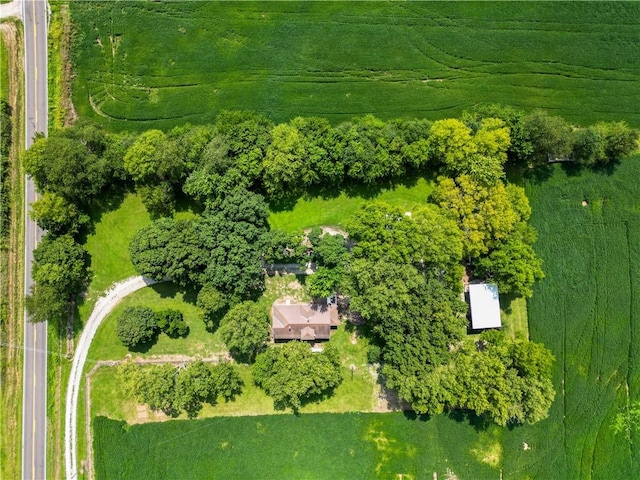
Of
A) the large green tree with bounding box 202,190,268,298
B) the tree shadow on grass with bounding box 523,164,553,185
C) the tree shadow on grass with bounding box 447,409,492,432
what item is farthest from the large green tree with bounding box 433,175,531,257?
the large green tree with bounding box 202,190,268,298

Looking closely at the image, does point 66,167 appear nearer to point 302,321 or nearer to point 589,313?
point 302,321

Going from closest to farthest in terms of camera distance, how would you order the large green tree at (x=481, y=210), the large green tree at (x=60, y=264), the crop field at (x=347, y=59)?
the large green tree at (x=481, y=210), the large green tree at (x=60, y=264), the crop field at (x=347, y=59)

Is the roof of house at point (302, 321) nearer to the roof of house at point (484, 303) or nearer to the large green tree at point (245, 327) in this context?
the large green tree at point (245, 327)

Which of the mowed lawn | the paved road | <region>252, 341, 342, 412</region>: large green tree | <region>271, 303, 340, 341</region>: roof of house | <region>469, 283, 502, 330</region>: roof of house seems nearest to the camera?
<region>252, 341, 342, 412</region>: large green tree

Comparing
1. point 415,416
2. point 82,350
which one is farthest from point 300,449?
point 82,350

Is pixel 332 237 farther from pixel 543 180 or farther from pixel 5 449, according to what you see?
pixel 5 449

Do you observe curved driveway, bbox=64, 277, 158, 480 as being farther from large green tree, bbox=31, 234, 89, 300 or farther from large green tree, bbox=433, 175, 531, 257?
large green tree, bbox=433, 175, 531, 257

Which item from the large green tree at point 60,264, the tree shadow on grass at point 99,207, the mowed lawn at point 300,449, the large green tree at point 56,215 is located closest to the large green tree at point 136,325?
the large green tree at point 60,264
